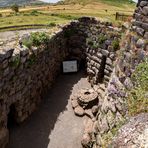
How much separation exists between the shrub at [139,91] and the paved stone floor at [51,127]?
6643 millimetres

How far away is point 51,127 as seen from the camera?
54.1 ft

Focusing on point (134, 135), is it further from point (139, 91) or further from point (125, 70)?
point (125, 70)

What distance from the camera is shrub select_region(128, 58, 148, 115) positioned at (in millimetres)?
8156

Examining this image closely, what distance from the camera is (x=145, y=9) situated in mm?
10094

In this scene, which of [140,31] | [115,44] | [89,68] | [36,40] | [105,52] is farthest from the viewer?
[89,68]

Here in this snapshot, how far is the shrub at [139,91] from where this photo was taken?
26.8 feet

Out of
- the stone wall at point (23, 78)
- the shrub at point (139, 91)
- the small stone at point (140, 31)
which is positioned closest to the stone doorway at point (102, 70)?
the stone wall at point (23, 78)

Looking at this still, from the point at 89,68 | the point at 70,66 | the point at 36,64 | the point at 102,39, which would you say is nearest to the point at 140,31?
the point at 36,64

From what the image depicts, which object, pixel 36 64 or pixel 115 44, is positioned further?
pixel 115 44

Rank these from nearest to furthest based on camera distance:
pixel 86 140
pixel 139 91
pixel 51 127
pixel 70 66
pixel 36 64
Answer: pixel 139 91
pixel 86 140
pixel 51 127
pixel 36 64
pixel 70 66

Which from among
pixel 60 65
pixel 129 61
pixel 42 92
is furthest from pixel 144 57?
pixel 60 65

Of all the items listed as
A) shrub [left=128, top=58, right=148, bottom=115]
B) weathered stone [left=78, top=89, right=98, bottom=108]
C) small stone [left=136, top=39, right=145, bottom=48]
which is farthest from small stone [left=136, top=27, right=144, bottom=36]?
weathered stone [left=78, top=89, right=98, bottom=108]

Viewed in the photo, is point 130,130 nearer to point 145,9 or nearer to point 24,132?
point 145,9

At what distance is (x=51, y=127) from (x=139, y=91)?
8542mm
